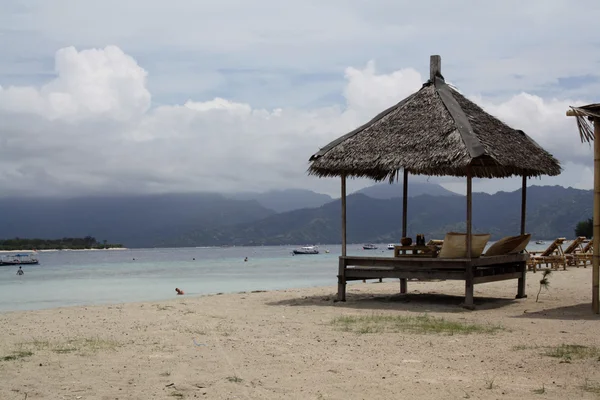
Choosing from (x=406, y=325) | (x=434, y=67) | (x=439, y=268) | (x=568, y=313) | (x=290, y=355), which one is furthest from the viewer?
(x=434, y=67)

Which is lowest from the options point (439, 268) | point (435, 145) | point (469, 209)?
point (439, 268)

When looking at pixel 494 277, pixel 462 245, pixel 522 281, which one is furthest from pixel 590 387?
pixel 522 281

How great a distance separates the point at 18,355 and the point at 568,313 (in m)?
7.47

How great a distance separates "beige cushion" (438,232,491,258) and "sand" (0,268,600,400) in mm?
885

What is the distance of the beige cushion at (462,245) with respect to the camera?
12.0 meters

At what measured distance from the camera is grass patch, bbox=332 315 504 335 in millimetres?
9094

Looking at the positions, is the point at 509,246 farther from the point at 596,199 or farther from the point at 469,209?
the point at 596,199

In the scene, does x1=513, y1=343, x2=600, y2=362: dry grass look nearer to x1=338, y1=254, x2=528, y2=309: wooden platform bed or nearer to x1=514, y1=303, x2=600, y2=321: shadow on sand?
x1=514, y1=303, x2=600, y2=321: shadow on sand

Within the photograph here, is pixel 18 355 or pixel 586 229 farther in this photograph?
pixel 586 229

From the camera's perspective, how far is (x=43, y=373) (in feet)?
21.7

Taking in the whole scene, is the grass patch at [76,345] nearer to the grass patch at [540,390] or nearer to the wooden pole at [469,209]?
the grass patch at [540,390]

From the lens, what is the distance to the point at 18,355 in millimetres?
7574

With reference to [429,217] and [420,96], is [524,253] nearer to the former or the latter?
[420,96]

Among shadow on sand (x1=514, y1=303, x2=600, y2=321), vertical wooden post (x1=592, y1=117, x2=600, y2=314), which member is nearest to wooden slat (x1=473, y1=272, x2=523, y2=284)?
shadow on sand (x1=514, y1=303, x2=600, y2=321)
